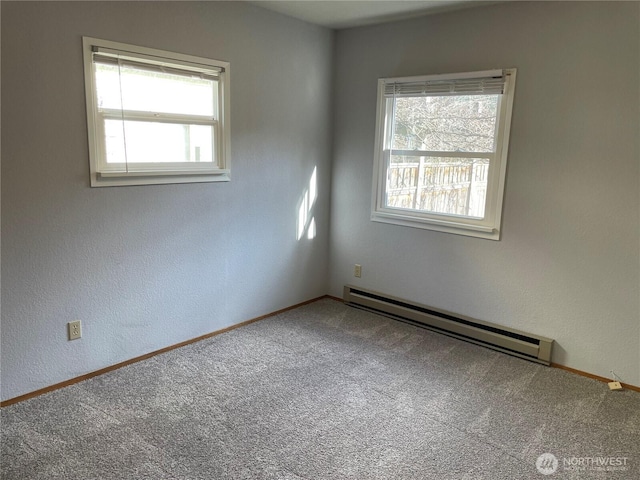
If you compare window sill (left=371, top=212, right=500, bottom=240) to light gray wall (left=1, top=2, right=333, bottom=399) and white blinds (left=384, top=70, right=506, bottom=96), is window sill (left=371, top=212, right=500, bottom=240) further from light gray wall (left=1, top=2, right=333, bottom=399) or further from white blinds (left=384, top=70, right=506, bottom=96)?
white blinds (left=384, top=70, right=506, bottom=96)

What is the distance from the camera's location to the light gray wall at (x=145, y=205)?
2.38 metres

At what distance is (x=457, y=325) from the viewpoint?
3496 millimetres

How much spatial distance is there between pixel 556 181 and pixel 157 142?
8.47 feet

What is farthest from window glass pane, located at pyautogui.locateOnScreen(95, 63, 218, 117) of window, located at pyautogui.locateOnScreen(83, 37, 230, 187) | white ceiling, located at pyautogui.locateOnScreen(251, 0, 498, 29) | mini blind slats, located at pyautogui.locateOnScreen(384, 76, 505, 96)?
mini blind slats, located at pyautogui.locateOnScreen(384, 76, 505, 96)

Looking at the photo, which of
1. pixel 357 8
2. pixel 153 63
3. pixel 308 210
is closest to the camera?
pixel 153 63

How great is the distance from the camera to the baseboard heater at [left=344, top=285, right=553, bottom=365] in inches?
124

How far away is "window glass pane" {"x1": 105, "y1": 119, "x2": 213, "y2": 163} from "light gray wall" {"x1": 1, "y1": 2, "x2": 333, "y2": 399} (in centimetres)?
18

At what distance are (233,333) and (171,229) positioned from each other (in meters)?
0.95

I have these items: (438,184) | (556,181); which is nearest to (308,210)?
(438,184)

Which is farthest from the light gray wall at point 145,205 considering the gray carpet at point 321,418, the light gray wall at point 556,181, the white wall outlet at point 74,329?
the light gray wall at point 556,181

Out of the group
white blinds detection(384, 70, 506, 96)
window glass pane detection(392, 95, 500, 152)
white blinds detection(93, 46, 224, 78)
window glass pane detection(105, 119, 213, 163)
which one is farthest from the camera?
window glass pane detection(392, 95, 500, 152)

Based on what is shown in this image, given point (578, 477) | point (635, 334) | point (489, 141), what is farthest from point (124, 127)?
point (635, 334)

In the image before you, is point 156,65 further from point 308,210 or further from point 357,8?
point 308,210

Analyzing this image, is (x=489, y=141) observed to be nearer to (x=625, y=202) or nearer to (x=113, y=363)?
(x=625, y=202)
